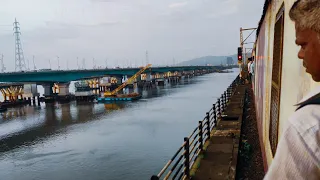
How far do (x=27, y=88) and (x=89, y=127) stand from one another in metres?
43.5

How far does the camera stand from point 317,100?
928 mm

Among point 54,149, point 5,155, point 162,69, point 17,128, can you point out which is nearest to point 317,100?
point 54,149

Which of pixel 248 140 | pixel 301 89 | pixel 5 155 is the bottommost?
pixel 5 155

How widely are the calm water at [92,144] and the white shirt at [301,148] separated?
19.1 metres

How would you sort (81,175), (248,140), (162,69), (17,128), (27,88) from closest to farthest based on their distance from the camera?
1. (248,140)
2. (81,175)
3. (17,128)
4. (27,88)
5. (162,69)

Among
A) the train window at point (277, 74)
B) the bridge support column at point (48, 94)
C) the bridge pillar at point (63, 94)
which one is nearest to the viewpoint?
the train window at point (277, 74)

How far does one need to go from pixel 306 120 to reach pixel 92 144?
2848 cm

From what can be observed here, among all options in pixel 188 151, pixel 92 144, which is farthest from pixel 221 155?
pixel 92 144

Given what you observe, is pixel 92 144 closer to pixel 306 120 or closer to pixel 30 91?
pixel 306 120

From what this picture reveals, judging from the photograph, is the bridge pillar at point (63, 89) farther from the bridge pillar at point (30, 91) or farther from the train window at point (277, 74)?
the train window at point (277, 74)

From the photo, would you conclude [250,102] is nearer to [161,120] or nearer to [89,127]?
[161,120]

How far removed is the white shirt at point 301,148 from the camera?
866 mm

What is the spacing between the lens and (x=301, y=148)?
878mm

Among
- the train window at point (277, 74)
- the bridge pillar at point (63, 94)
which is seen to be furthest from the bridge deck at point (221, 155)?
the bridge pillar at point (63, 94)
